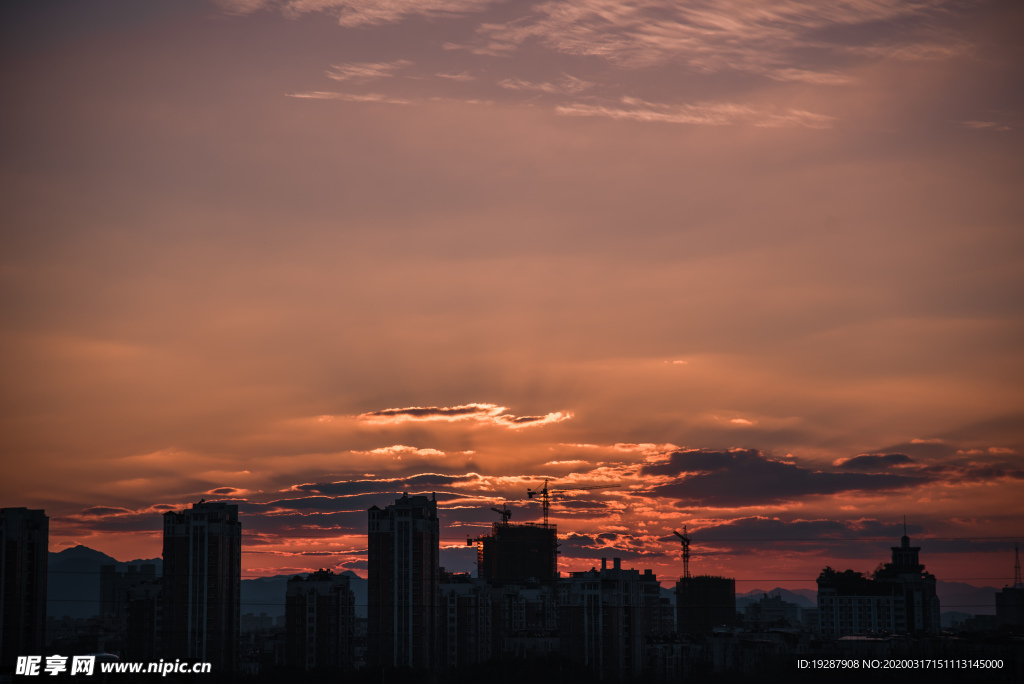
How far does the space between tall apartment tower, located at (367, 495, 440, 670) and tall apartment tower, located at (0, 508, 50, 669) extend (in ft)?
136

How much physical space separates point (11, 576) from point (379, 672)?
4819cm

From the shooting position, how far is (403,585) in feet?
453

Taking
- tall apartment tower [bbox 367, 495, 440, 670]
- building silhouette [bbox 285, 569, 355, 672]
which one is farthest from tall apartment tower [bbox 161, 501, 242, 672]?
tall apartment tower [bbox 367, 495, 440, 670]

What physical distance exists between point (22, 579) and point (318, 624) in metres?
37.7

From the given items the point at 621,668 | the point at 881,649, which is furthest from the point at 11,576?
the point at 881,649

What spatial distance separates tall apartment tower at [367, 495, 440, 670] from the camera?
135 metres

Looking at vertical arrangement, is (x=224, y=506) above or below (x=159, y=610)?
above

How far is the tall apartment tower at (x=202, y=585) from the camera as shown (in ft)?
419

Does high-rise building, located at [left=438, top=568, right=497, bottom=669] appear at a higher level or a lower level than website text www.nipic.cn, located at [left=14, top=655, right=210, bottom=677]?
lower

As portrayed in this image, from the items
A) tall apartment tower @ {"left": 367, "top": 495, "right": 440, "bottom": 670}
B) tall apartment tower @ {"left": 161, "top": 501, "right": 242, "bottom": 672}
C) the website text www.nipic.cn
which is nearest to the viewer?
the website text www.nipic.cn

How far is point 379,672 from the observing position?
388 feet

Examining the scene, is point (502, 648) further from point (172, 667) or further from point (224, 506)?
point (172, 667)

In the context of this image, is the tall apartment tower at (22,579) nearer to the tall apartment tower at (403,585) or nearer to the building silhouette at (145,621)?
the building silhouette at (145,621)

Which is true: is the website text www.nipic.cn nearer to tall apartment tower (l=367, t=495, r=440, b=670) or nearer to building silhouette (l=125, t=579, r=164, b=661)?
building silhouette (l=125, t=579, r=164, b=661)
